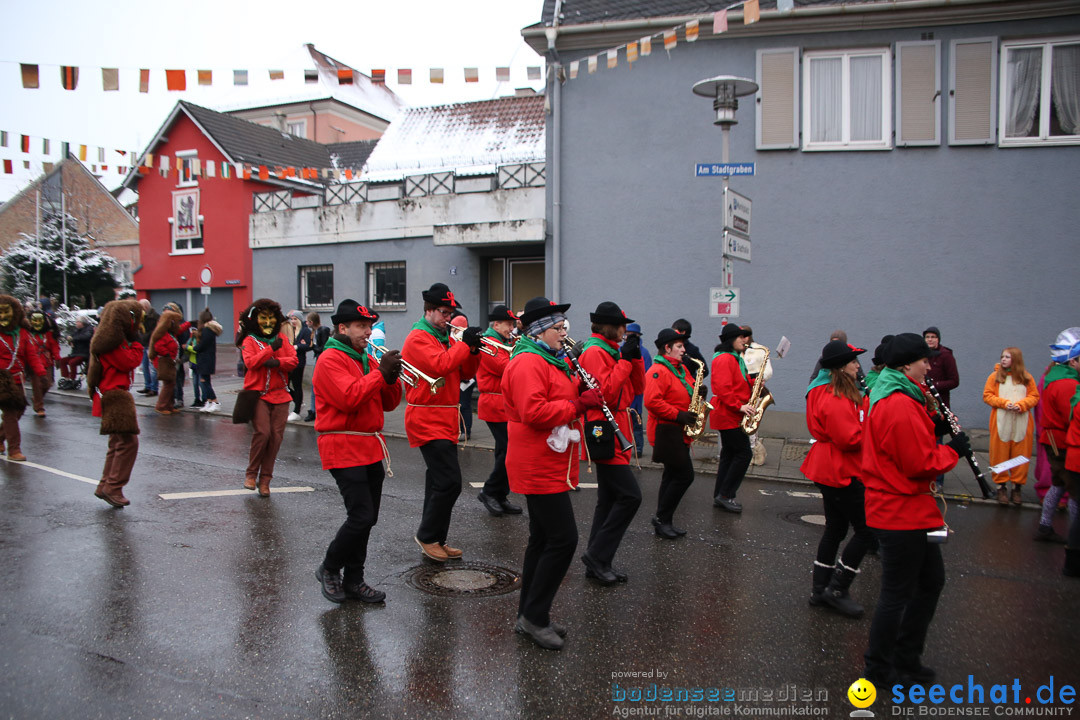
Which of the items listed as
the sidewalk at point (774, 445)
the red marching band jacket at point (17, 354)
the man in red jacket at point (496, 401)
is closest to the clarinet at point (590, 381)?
the man in red jacket at point (496, 401)

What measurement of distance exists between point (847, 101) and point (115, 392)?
470 inches

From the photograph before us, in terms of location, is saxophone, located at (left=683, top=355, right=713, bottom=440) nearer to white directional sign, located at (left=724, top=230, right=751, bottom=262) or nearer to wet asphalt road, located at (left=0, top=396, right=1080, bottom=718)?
wet asphalt road, located at (left=0, top=396, right=1080, bottom=718)

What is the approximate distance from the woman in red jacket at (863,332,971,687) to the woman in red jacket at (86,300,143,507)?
6338mm

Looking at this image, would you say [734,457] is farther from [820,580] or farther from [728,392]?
[820,580]

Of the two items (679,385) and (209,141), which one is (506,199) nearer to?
(679,385)

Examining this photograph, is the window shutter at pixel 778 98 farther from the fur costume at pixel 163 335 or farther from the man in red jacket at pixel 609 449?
the fur costume at pixel 163 335

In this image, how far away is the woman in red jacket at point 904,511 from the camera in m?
3.85

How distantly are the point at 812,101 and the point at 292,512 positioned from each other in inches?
432

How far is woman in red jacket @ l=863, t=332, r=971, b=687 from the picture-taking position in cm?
385

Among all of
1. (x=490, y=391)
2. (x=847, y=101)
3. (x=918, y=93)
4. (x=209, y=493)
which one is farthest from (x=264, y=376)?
(x=918, y=93)

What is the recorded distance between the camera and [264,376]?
26.0 ft

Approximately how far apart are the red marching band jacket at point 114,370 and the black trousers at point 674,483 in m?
5.01

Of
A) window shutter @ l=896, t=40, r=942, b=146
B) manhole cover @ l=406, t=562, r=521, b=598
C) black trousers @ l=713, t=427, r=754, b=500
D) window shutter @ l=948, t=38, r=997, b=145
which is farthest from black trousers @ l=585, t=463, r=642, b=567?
window shutter @ l=948, t=38, r=997, b=145

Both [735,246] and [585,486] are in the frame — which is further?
[735,246]
